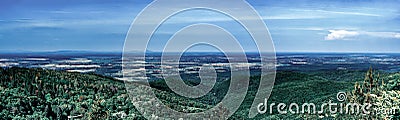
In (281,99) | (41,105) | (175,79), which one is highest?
(175,79)

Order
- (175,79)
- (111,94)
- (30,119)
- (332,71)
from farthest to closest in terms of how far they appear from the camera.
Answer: (332,71), (111,94), (30,119), (175,79)

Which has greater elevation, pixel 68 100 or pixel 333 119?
pixel 68 100

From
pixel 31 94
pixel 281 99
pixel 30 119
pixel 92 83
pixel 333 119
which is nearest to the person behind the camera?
pixel 30 119

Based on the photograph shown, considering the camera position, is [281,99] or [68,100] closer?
[68,100]

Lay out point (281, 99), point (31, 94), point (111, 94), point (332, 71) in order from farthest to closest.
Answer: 1. point (332, 71)
2. point (281, 99)
3. point (111, 94)
4. point (31, 94)

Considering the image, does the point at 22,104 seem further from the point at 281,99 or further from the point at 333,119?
the point at 281,99

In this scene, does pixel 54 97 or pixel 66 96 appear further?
pixel 66 96

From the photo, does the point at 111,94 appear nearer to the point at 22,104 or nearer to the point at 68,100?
the point at 68,100

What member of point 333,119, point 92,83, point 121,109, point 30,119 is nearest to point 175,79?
point 121,109

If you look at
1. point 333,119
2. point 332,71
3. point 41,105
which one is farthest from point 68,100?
point 332,71
